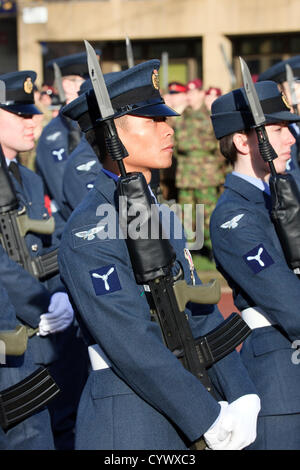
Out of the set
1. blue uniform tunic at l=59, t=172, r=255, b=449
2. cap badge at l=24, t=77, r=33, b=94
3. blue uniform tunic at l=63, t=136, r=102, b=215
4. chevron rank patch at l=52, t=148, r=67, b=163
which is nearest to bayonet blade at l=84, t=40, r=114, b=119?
blue uniform tunic at l=59, t=172, r=255, b=449

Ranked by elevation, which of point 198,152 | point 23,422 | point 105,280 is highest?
point 105,280

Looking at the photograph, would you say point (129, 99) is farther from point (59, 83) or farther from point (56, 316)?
point (59, 83)

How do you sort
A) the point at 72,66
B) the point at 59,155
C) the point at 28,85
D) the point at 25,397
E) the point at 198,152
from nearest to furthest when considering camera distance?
1. the point at 25,397
2. the point at 28,85
3. the point at 59,155
4. the point at 72,66
5. the point at 198,152

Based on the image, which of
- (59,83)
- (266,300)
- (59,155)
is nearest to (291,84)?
(59,155)

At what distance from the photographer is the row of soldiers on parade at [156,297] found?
243 cm

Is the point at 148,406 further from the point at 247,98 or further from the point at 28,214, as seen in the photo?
the point at 28,214

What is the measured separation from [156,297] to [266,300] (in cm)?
62

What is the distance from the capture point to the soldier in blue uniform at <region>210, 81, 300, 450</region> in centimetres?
295

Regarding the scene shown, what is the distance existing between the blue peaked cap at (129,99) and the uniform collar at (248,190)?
2.04 feet

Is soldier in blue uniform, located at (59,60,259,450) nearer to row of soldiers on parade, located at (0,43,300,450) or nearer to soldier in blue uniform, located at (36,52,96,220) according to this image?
row of soldiers on parade, located at (0,43,300,450)

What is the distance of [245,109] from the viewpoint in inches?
130

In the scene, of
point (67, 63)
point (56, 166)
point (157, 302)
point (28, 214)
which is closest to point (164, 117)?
point (157, 302)

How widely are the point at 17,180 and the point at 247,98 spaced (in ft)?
5.59

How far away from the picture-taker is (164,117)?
2693 mm
